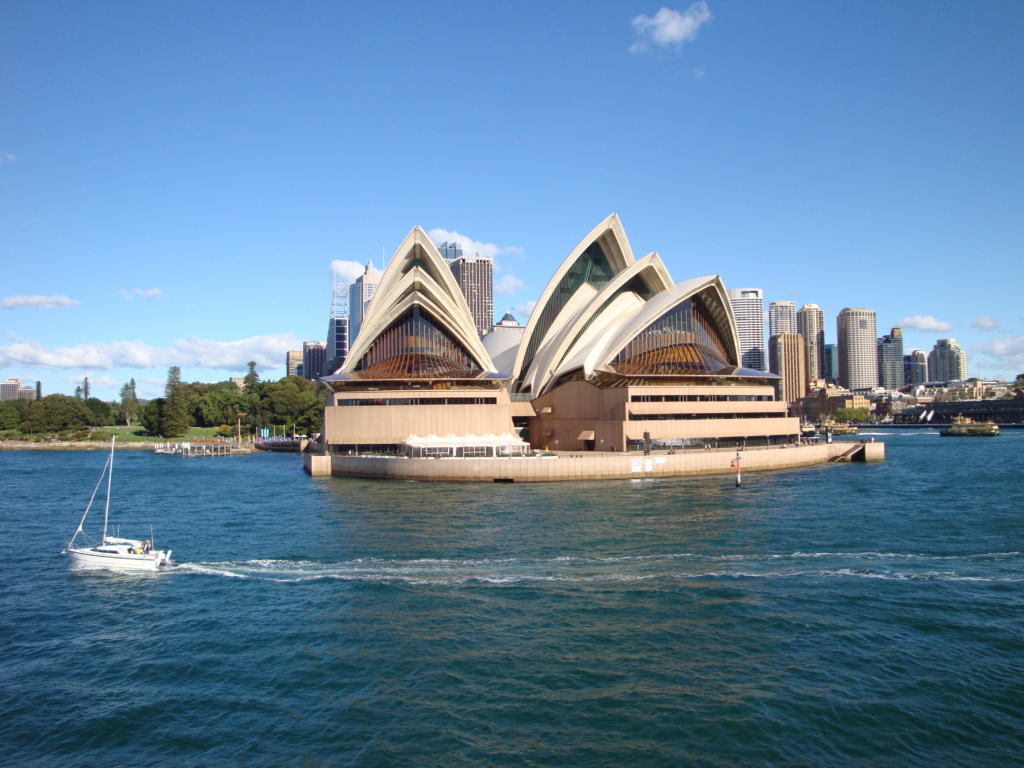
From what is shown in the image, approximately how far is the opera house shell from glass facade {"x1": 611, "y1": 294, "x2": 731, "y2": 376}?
4.6 inches

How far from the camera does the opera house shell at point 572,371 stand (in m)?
53.8

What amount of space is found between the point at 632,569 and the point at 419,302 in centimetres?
4230

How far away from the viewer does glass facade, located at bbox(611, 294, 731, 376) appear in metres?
56.2

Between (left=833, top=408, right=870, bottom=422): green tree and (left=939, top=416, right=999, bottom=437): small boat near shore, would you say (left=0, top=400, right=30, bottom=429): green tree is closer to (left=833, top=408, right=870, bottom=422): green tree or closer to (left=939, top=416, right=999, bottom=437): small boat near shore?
(left=939, top=416, right=999, bottom=437): small boat near shore

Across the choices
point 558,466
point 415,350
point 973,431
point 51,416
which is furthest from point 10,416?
point 973,431

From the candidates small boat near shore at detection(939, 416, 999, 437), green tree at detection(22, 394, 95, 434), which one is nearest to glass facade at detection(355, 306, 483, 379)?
green tree at detection(22, 394, 95, 434)

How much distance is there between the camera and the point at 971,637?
654 inches

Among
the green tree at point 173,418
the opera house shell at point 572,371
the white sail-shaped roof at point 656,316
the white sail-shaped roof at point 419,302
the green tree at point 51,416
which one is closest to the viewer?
the opera house shell at point 572,371

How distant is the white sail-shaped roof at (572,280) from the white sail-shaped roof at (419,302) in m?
8.15

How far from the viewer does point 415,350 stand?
62.0m

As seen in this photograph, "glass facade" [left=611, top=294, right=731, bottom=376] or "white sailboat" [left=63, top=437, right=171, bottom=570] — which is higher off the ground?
"glass facade" [left=611, top=294, right=731, bottom=376]

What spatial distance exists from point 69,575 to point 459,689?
1640 cm

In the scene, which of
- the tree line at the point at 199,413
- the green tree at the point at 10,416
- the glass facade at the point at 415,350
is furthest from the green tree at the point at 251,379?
the glass facade at the point at 415,350

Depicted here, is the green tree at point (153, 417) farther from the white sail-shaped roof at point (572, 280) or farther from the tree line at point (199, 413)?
the white sail-shaped roof at point (572, 280)
